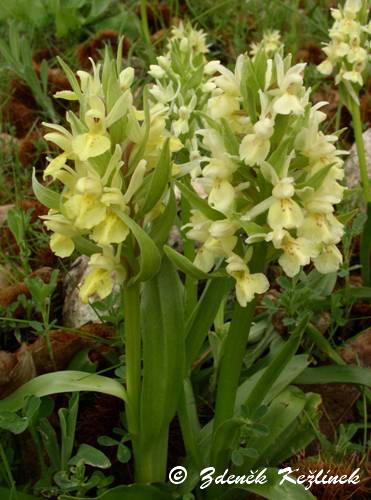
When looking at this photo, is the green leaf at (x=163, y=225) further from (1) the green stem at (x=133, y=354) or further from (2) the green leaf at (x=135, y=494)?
(2) the green leaf at (x=135, y=494)

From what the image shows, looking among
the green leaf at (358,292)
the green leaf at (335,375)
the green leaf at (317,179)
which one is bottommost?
the green leaf at (358,292)

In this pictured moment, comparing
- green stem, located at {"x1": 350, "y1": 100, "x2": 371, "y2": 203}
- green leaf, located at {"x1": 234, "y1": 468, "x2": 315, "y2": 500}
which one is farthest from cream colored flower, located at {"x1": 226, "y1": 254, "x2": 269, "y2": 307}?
green stem, located at {"x1": 350, "y1": 100, "x2": 371, "y2": 203}

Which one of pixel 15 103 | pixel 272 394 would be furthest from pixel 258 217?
pixel 15 103

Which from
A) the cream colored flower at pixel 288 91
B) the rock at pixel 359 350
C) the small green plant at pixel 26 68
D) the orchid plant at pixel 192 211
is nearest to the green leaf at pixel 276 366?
the orchid plant at pixel 192 211

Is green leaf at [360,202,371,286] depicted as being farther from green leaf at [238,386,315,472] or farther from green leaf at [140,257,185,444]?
green leaf at [140,257,185,444]

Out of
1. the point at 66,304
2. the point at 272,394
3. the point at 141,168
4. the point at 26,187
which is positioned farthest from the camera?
the point at 26,187

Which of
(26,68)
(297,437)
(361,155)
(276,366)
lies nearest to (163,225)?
(276,366)

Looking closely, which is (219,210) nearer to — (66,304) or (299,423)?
(299,423)
